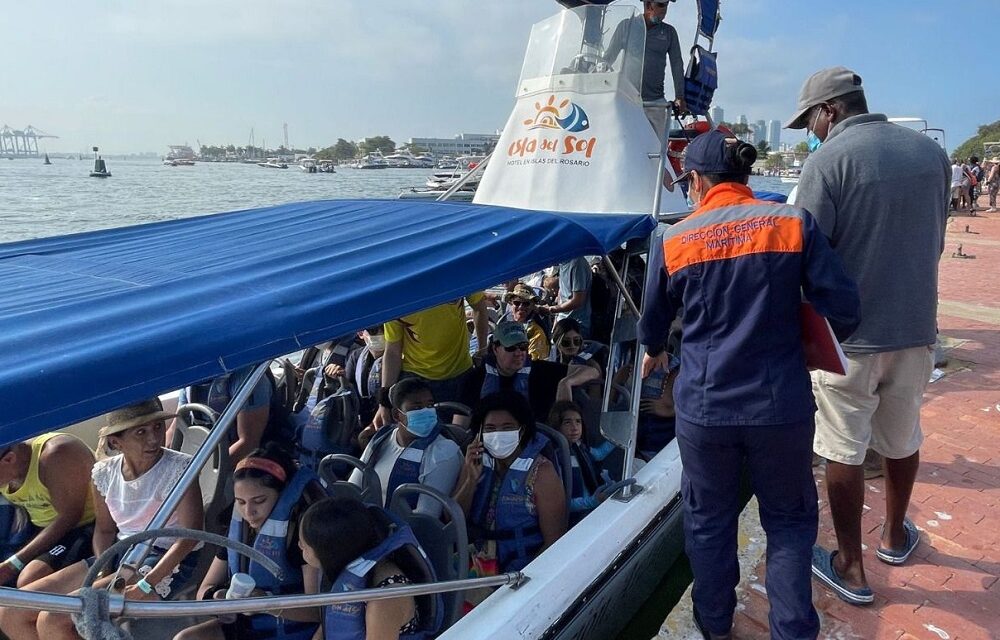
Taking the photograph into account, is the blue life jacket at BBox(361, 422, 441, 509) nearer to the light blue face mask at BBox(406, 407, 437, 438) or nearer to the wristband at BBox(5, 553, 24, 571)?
the light blue face mask at BBox(406, 407, 437, 438)

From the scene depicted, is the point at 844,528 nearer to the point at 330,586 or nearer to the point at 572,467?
the point at 572,467

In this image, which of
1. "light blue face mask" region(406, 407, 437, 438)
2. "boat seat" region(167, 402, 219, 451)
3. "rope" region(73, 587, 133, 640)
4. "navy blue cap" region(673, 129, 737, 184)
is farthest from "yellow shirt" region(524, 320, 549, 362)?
"rope" region(73, 587, 133, 640)

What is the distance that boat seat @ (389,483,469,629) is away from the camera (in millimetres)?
2270

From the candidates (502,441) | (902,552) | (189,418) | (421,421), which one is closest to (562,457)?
(502,441)

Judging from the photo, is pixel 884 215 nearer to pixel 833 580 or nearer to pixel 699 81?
pixel 833 580

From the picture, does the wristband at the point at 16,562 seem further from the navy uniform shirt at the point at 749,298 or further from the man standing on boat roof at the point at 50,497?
the navy uniform shirt at the point at 749,298

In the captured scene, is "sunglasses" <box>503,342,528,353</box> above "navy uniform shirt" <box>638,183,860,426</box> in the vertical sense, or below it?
below

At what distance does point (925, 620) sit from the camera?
8.18 feet

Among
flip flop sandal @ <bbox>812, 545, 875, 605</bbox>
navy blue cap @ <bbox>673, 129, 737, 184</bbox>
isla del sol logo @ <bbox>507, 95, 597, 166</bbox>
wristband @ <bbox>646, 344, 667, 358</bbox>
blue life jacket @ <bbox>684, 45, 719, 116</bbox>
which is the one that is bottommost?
flip flop sandal @ <bbox>812, 545, 875, 605</bbox>

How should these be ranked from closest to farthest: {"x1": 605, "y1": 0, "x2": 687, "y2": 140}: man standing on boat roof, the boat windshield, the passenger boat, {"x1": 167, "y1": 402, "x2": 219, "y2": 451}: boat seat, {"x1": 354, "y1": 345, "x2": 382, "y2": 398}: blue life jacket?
1. the passenger boat
2. {"x1": 167, "y1": 402, "x2": 219, "y2": 451}: boat seat
3. {"x1": 354, "y1": 345, "x2": 382, "y2": 398}: blue life jacket
4. the boat windshield
5. {"x1": 605, "y1": 0, "x2": 687, "y2": 140}: man standing on boat roof

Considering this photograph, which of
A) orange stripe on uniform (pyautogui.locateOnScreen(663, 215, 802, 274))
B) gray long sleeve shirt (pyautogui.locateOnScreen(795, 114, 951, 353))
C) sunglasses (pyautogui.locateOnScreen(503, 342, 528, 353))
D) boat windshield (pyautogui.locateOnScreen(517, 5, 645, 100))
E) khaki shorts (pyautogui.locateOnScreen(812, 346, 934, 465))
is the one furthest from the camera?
boat windshield (pyautogui.locateOnScreen(517, 5, 645, 100))

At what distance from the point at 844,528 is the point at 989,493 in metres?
1.55

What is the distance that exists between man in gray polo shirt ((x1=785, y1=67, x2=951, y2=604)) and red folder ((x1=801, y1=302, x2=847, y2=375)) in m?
0.42

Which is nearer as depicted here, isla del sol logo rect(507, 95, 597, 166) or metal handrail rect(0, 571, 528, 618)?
metal handrail rect(0, 571, 528, 618)
